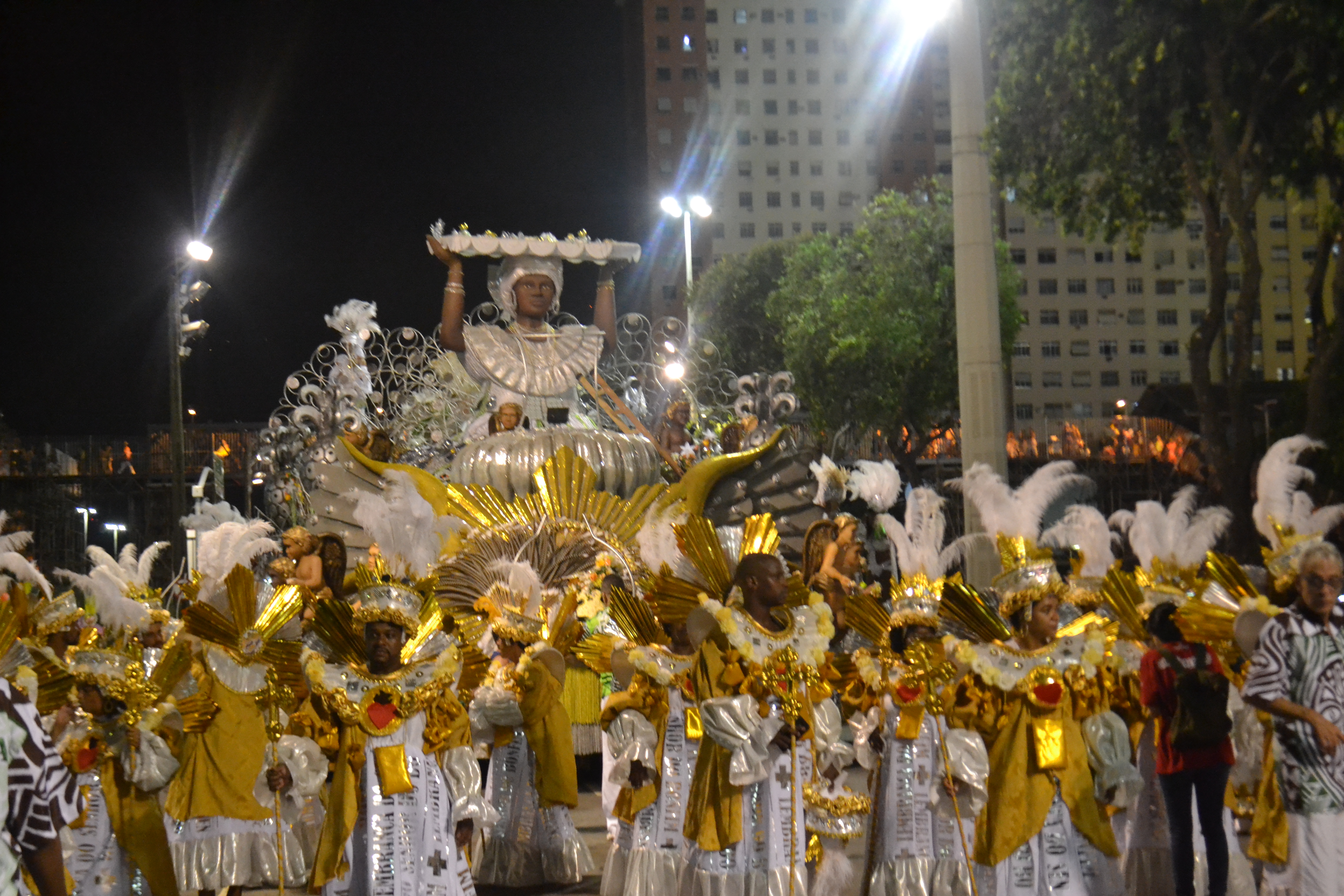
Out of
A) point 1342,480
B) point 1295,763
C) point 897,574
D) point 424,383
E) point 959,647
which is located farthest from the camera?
point 1342,480

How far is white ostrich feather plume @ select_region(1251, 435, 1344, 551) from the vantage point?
7207 mm

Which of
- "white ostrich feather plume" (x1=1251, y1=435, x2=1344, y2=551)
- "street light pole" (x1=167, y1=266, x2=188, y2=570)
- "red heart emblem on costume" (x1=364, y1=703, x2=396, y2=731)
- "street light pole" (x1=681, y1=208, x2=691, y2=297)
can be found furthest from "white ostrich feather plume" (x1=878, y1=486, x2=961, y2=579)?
"street light pole" (x1=681, y1=208, x2=691, y2=297)

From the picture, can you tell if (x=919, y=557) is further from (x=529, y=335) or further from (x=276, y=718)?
(x=529, y=335)

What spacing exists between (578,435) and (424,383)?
4.66m

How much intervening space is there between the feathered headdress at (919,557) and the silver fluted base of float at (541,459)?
5310 millimetres

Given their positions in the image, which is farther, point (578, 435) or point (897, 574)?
point (578, 435)

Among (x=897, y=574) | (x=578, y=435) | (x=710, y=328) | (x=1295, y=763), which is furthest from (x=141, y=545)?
(x=1295, y=763)

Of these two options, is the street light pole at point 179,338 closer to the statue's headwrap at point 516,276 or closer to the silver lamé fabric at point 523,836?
the statue's headwrap at point 516,276

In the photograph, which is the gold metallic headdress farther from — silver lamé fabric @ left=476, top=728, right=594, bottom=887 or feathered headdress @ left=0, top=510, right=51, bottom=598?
silver lamé fabric @ left=476, top=728, right=594, bottom=887

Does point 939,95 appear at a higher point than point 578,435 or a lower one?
higher

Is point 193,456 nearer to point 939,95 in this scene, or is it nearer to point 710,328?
point 710,328

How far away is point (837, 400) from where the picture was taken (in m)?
39.8

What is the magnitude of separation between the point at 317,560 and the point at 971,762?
16.5 ft

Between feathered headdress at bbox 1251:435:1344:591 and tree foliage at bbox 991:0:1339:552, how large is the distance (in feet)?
36.7
